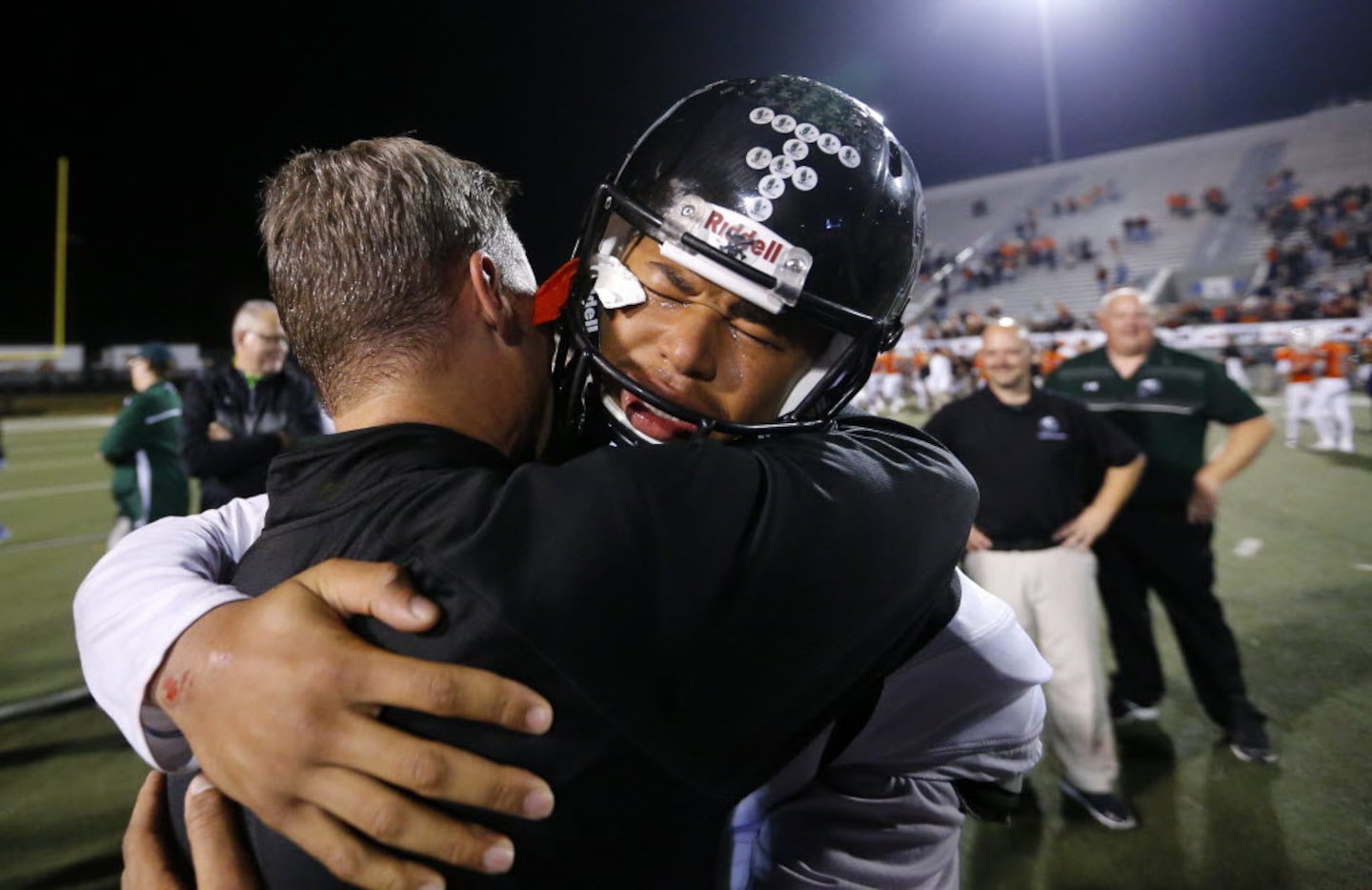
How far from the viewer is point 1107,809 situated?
3.46 m

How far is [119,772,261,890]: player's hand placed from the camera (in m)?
0.93

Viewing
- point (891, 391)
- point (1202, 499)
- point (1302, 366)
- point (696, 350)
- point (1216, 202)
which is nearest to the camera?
point (696, 350)

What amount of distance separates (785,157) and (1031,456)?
314 cm

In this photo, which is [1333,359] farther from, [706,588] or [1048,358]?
[706,588]

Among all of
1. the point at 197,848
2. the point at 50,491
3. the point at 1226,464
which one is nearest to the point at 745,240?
the point at 197,848

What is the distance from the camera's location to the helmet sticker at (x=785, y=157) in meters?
1.39

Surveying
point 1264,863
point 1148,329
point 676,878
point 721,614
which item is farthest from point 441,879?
point 1148,329

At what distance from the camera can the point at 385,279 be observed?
1117mm

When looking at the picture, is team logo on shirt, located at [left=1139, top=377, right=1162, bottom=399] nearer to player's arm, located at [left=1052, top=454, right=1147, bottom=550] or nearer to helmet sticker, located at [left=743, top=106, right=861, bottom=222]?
player's arm, located at [left=1052, top=454, right=1147, bottom=550]

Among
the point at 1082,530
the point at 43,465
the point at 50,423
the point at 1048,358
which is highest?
the point at 1082,530

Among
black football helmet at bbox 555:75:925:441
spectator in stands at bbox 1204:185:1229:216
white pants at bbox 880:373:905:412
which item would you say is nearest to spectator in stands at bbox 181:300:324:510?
black football helmet at bbox 555:75:925:441

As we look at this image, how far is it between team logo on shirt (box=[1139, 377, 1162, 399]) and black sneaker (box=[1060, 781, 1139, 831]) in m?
2.25

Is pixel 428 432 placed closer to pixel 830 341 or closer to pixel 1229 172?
pixel 830 341

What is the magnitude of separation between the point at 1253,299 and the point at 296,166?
31.0m
